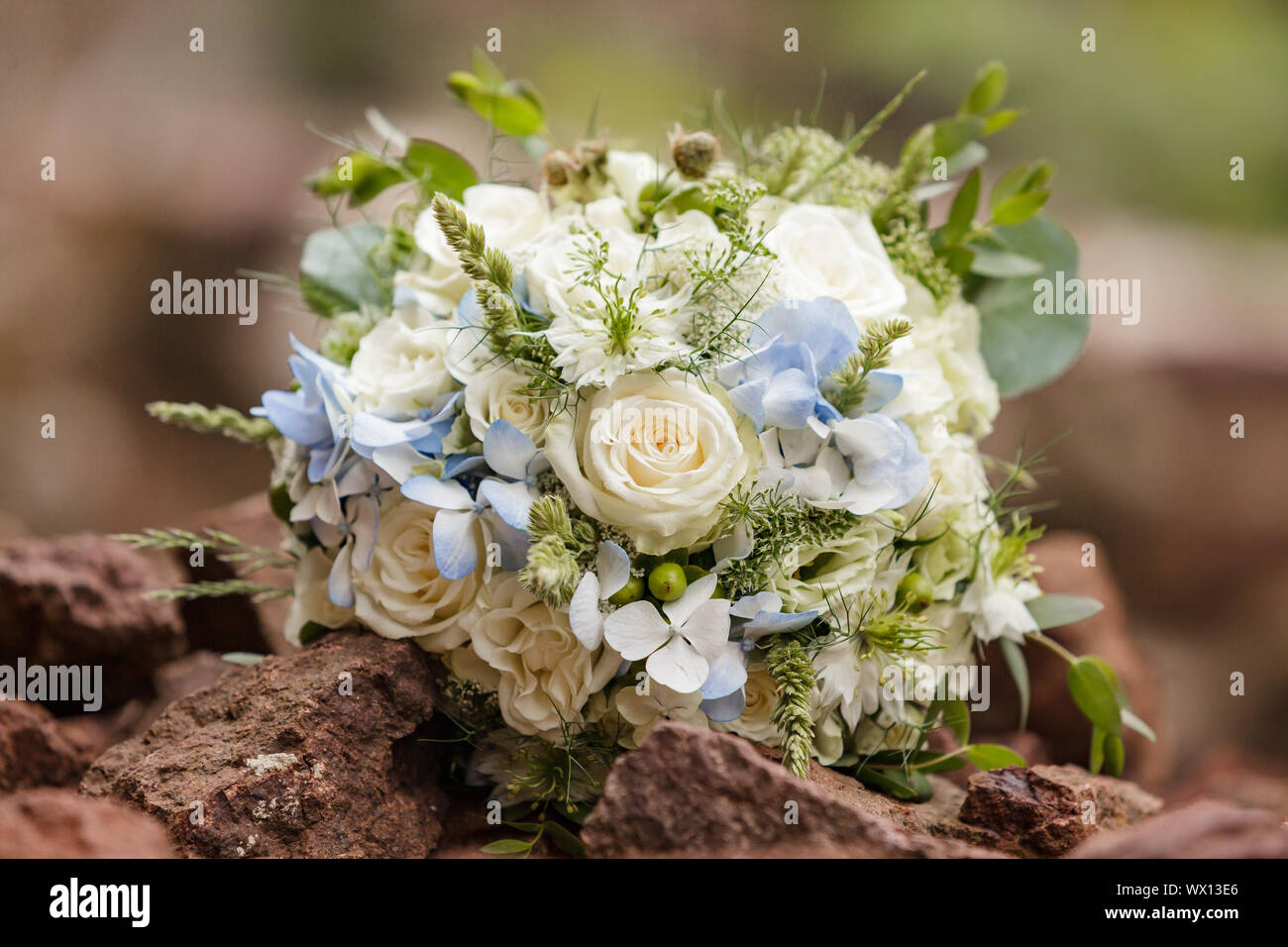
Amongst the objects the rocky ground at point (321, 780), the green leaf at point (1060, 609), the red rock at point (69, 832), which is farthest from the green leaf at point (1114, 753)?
the red rock at point (69, 832)

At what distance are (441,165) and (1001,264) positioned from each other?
1.74 feet

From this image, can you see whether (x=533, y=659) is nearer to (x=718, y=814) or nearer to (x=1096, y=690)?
(x=718, y=814)

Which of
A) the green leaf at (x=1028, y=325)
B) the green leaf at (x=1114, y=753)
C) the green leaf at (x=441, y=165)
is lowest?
the green leaf at (x=1114, y=753)

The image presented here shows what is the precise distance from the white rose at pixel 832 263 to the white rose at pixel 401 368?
258 mm

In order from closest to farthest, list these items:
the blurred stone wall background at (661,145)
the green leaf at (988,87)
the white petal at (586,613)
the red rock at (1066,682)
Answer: the white petal at (586,613)
the green leaf at (988,87)
the red rock at (1066,682)
the blurred stone wall background at (661,145)

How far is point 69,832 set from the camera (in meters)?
0.49

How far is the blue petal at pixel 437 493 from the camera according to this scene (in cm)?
61

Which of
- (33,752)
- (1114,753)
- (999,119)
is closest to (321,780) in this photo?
(33,752)

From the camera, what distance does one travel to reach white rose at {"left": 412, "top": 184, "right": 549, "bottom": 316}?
0.73 meters

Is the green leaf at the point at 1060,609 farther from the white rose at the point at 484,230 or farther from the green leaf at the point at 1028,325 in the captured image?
the white rose at the point at 484,230

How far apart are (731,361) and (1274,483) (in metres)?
1.30

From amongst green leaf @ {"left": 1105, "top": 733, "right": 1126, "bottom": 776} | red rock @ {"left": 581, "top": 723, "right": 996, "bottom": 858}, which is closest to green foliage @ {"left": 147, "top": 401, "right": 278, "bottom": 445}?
red rock @ {"left": 581, "top": 723, "right": 996, "bottom": 858}

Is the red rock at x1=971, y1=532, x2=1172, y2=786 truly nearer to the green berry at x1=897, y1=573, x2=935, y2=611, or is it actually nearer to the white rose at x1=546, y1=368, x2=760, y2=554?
the green berry at x1=897, y1=573, x2=935, y2=611
